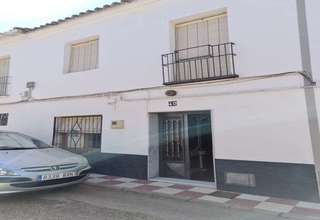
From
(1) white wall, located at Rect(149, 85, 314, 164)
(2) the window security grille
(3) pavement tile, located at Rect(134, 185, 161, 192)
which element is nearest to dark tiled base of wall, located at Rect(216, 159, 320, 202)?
(1) white wall, located at Rect(149, 85, 314, 164)

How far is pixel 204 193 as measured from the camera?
571 cm

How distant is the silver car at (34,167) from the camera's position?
4.77 metres

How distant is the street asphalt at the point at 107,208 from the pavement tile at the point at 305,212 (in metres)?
0.38

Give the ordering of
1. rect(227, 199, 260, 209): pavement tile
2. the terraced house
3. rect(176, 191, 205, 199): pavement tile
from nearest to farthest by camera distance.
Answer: rect(227, 199, 260, 209): pavement tile, the terraced house, rect(176, 191, 205, 199): pavement tile

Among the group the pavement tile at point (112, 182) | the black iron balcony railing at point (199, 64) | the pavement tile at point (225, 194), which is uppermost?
the black iron balcony railing at point (199, 64)

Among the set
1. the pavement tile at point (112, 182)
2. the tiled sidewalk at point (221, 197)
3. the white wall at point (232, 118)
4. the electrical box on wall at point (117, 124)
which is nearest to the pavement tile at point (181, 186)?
the tiled sidewalk at point (221, 197)

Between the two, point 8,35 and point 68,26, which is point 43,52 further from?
point 8,35

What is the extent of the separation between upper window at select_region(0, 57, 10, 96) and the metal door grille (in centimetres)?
712

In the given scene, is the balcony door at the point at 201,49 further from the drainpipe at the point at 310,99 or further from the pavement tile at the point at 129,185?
the pavement tile at the point at 129,185

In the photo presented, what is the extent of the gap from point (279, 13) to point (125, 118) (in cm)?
457

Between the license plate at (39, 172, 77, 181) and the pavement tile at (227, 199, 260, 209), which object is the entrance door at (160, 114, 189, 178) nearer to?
the pavement tile at (227, 199, 260, 209)

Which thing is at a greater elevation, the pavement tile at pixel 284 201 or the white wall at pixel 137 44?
the white wall at pixel 137 44

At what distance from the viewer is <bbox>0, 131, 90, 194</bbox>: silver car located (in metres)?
4.77

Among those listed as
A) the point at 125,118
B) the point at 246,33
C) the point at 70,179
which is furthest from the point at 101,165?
the point at 246,33
